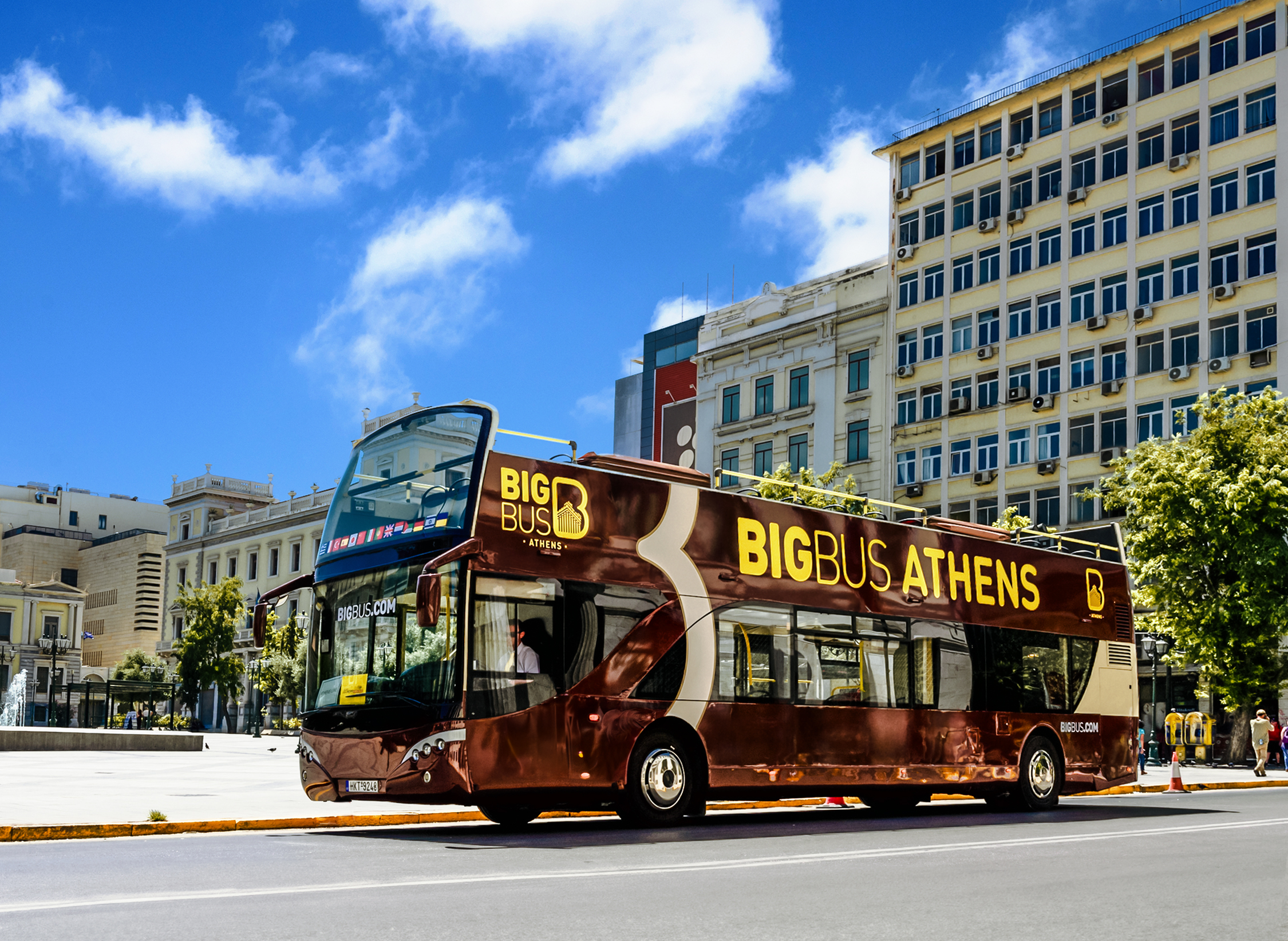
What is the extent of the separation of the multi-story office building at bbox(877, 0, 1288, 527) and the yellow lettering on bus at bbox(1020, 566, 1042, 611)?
89.2 feet

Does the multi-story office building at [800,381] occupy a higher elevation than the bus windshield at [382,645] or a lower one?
higher


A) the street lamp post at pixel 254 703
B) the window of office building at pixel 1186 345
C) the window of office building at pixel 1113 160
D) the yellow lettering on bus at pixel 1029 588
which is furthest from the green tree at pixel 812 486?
the street lamp post at pixel 254 703

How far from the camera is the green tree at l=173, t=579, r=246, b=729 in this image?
6247 cm

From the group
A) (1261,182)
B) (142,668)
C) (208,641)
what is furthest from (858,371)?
(142,668)

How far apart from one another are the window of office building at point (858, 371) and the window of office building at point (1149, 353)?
35.5 ft

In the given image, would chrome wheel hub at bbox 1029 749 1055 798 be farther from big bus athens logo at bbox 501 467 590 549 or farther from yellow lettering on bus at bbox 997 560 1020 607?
big bus athens logo at bbox 501 467 590 549

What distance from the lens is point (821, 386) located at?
56156 millimetres

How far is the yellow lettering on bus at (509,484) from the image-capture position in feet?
45.3

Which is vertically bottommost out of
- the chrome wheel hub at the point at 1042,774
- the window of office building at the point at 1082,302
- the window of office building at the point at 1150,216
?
the chrome wheel hub at the point at 1042,774

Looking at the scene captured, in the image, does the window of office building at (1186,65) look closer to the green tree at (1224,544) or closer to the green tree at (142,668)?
the green tree at (1224,544)

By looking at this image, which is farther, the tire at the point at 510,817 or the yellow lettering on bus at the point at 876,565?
the yellow lettering on bus at the point at 876,565

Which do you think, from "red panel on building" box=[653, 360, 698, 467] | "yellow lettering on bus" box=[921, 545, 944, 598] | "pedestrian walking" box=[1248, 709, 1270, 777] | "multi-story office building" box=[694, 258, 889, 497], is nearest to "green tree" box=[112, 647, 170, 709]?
"red panel on building" box=[653, 360, 698, 467]

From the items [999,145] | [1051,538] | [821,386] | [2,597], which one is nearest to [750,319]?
[821,386]

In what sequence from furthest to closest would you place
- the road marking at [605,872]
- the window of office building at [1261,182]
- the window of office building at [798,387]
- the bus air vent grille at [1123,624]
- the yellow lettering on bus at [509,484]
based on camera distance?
the window of office building at [798,387] < the window of office building at [1261,182] < the bus air vent grille at [1123,624] < the yellow lettering on bus at [509,484] < the road marking at [605,872]
